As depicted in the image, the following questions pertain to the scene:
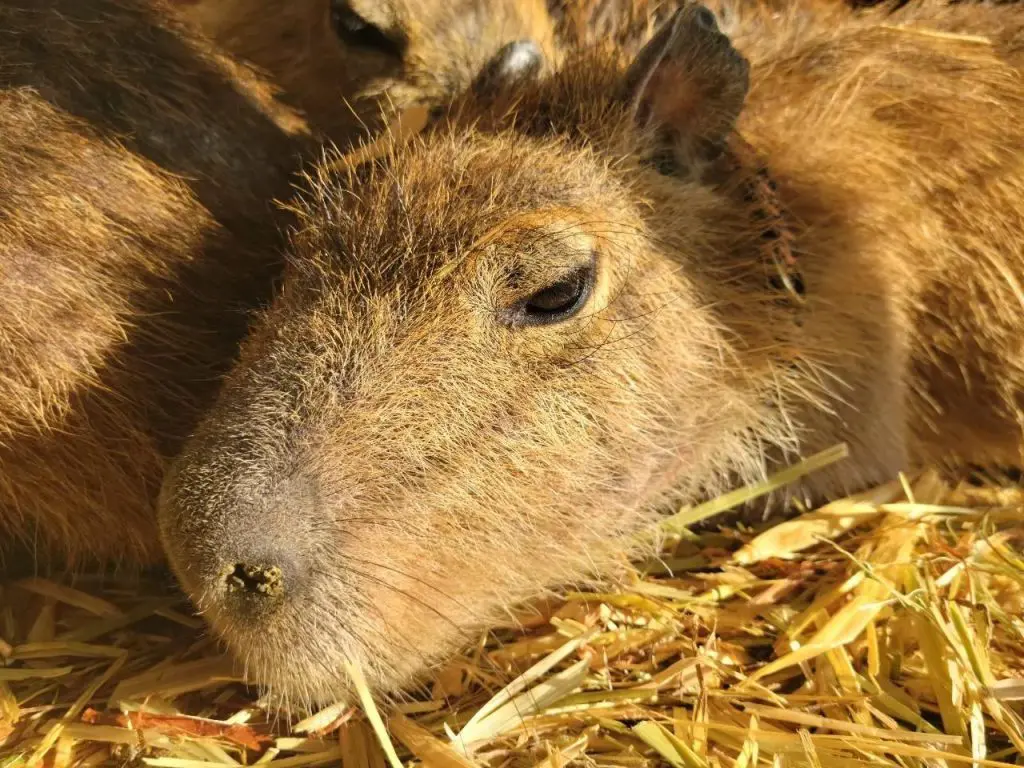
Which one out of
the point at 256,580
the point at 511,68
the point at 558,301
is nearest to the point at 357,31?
the point at 511,68

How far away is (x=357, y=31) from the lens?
2.53 meters

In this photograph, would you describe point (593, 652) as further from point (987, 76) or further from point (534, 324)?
point (987, 76)

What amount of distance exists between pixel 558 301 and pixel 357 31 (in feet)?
3.47

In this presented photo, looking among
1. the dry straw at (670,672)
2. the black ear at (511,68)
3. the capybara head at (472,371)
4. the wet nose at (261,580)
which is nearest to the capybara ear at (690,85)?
the capybara head at (472,371)

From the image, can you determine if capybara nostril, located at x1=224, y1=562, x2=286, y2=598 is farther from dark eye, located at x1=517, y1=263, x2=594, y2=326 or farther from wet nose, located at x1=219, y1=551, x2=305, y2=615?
dark eye, located at x1=517, y1=263, x2=594, y2=326

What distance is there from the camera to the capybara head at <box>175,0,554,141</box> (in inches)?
98.8

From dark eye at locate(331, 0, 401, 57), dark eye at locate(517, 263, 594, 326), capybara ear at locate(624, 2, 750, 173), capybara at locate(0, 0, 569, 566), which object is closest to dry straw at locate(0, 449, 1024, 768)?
capybara at locate(0, 0, 569, 566)

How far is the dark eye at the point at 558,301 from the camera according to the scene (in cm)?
196

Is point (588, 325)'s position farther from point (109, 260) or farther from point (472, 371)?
point (109, 260)

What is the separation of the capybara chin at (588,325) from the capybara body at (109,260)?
0.31 m

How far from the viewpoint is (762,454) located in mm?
2590

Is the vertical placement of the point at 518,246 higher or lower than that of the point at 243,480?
higher

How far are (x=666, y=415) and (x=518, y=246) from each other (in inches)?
22.5

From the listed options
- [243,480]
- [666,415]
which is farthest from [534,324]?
[243,480]
